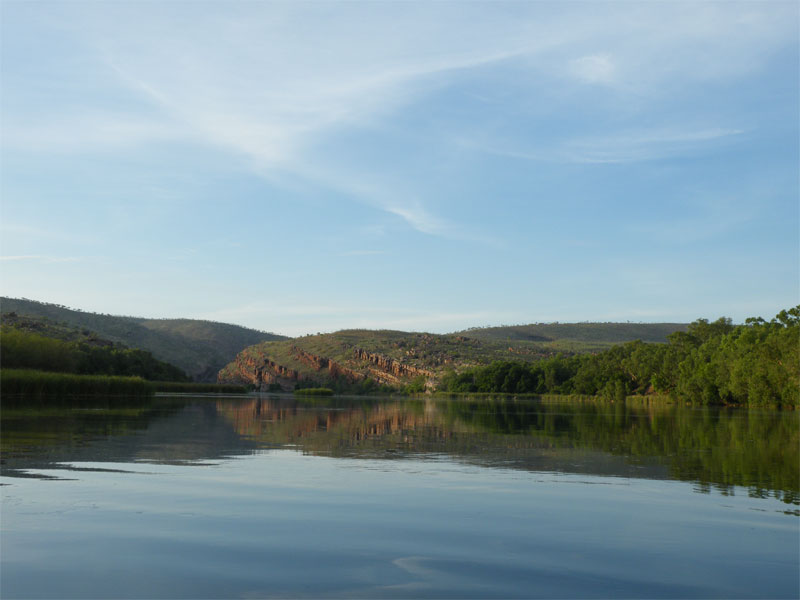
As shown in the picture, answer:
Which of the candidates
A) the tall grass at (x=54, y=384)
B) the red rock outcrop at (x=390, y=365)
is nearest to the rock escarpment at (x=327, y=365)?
the red rock outcrop at (x=390, y=365)

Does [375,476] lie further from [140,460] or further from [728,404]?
[728,404]

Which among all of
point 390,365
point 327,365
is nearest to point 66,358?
point 390,365

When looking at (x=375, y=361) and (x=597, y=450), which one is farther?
(x=375, y=361)

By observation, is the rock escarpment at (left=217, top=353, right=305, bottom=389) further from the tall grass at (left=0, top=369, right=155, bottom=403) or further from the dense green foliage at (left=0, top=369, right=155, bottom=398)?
the dense green foliage at (left=0, top=369, right=155, bottom=398)

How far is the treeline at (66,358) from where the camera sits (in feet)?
175

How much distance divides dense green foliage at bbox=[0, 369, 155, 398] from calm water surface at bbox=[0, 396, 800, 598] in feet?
98.9

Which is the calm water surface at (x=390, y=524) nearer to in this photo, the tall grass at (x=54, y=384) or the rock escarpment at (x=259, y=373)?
the tall grass at (x=54, y=384)

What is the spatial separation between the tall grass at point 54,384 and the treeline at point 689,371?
5518 cm

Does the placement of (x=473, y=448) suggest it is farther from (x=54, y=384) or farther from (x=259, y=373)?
(x=259, y=373)

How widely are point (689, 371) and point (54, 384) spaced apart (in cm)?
7133

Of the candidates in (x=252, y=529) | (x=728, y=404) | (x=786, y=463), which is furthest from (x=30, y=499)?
(x=728, y=404)

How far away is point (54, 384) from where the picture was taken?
43406mm

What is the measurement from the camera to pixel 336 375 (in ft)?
583

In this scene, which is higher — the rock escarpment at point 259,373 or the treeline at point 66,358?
the treeline at point 66,358
